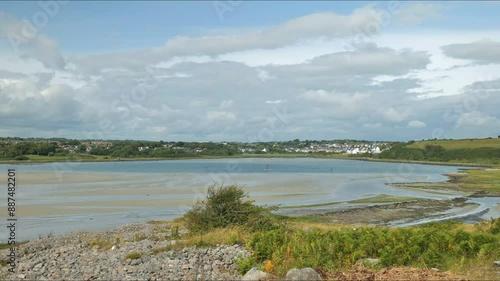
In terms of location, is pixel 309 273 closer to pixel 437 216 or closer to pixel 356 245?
pixel 356 245

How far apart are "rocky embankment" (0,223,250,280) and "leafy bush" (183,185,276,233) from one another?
2.78 metres

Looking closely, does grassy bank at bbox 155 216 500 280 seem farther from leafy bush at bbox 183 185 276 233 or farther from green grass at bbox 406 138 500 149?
green grass at bbox 406 138 500 149

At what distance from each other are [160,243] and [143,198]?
32.5 m

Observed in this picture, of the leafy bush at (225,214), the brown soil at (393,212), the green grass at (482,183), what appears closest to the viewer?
the leafy bush at (225,214)

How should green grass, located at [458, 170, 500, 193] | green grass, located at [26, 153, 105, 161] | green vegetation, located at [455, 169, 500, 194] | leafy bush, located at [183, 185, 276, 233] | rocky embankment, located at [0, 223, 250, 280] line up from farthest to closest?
1. green grass, located at [26, 153, 105, 161]
2. green grass, located at [458, 170, 500, 193]
3. green vegetation, located at [455, 169, 500, 194]
4. leafy bush, located at [183, 185, 276, 233]
5. rocky embankment, located at [0, 223, 250, 280]

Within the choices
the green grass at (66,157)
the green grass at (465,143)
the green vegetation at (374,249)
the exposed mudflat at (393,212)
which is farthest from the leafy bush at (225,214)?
the green grass at (465,143)

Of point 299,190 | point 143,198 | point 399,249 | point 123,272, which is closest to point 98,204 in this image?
point 143,198

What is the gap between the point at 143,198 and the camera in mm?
48281

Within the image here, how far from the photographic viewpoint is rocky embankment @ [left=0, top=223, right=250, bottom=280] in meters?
11.9

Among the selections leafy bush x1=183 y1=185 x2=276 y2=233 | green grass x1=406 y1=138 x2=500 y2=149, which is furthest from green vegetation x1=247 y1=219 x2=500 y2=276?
green grass x1=406 y1=138 x2=500 y2=149

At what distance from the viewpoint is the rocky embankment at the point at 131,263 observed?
11930 mm

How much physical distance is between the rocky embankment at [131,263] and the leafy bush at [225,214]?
2.78m

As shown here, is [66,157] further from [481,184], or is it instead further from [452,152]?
[452,152]

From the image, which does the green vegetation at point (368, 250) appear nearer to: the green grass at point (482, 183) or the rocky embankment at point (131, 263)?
the rocky embankment at point (131, 263)
